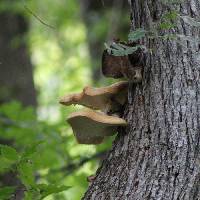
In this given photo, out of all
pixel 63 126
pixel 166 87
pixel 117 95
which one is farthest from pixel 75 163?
pixel 166 87

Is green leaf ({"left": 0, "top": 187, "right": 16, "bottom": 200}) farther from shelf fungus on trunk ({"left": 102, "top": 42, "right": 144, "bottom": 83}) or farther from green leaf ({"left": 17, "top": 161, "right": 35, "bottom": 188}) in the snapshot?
shelf fungus on trunk ({"left": 102, "top": 42, "right": 144, "bottom": 83})

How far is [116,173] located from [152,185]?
0.82ft

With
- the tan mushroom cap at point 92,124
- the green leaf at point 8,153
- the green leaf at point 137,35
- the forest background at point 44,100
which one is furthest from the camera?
the forest background at point 44,100

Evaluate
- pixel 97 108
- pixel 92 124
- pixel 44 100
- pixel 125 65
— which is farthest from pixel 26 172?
pixel 44 100

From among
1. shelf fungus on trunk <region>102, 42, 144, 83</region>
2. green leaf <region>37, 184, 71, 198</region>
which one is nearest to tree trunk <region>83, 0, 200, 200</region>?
shelf fungus on trunk <region>102, 42, 144, 83</region>

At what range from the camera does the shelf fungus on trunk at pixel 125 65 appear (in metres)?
2.92

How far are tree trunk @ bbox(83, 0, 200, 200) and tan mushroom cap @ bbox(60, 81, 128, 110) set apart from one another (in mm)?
119

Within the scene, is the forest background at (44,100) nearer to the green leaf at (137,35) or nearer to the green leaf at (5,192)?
the green leaf at (5,192)

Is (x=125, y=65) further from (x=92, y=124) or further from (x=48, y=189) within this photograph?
(x=48, y=189)

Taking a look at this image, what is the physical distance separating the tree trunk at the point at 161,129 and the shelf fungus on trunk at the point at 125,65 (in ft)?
0.16

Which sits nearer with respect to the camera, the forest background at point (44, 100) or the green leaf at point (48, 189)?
the green leaf at point (48, 189)

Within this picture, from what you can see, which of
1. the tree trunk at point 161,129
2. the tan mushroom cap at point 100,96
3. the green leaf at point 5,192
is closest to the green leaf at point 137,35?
the tree trunk at point 161,129

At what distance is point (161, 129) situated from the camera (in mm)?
2729

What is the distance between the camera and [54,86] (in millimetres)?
15906
